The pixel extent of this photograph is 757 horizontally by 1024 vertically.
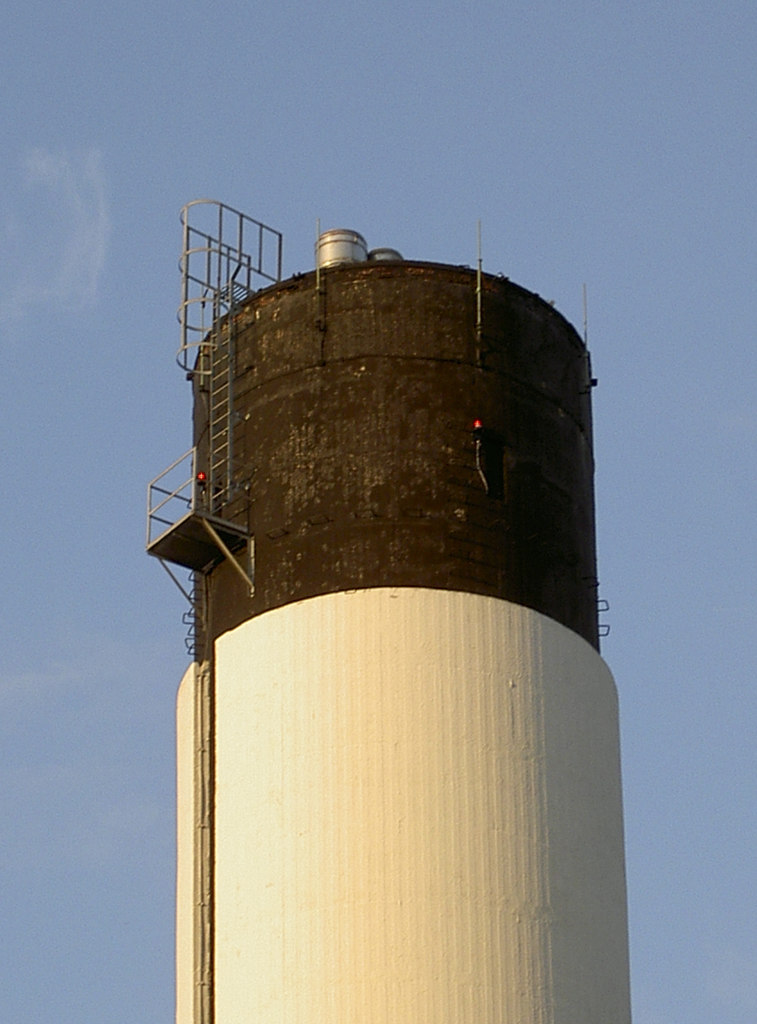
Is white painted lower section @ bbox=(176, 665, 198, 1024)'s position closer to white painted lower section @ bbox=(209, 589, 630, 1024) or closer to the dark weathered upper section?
white painted lower section @ bbox=(209, 589, 630, 1024)

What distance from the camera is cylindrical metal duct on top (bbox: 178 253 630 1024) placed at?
46.9 meters

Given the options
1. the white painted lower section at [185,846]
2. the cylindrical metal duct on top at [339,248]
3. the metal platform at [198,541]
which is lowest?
the white painted lower section at [185,846]

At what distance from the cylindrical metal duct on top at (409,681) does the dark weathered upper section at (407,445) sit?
0.05 metres

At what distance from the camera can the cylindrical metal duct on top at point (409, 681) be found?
4688cm

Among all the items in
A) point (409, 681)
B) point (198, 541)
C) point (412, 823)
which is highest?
point (198, 541)

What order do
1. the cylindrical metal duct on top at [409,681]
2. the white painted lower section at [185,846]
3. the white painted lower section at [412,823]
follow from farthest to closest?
the white painted lower section at [185,846]
the cylindrical metal duct on top at [409,681]
the white painted lower section at [412,823]

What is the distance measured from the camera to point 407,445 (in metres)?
50.7

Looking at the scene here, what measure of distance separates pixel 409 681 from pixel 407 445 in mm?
5124

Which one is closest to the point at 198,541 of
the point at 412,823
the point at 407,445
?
the point at 407,445

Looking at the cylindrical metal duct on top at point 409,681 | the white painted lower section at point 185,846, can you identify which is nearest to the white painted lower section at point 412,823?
the cylindrical metal duct on top at point 409,681

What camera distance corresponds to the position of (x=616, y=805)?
167 feet

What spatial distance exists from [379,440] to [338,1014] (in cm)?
1147

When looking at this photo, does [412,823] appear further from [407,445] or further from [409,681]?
[407,445]

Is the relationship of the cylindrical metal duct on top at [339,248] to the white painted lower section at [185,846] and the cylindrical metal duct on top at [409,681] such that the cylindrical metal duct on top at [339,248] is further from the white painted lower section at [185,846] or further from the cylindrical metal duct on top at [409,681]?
the white painted lower section at [185,846]
